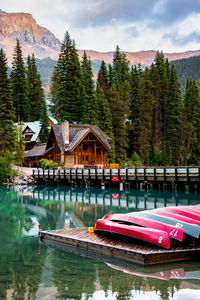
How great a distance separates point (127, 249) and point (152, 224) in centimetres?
126

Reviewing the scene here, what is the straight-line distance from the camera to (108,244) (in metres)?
12.1

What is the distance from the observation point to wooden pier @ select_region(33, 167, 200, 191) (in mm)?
32594

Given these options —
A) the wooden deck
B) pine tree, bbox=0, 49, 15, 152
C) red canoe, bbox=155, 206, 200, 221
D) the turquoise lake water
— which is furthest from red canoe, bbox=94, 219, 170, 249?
pine tree, bbox=0, 49, 15, 152

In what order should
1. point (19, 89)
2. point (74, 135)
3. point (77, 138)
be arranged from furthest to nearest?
point (19, 89), point (74, 135), point (77, 138)

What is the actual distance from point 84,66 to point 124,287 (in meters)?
70.7

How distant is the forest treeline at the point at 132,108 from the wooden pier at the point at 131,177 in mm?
14856

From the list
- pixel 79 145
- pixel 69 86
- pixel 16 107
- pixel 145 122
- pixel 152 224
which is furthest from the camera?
pixel 16 107

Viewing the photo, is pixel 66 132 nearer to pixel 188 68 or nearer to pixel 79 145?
pixel 79 145

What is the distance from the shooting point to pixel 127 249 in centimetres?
1134

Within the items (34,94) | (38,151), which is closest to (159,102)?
(38,151)

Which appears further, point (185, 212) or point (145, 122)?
point (145, 122)

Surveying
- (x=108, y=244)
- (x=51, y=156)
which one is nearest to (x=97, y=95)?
(x=51, y=156)

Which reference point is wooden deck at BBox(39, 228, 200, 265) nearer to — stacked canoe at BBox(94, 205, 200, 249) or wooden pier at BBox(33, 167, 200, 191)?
stacked canoe at BBox(94, 205, 200, 249)

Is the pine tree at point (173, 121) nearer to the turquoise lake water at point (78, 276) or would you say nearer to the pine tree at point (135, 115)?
the pine tree at point (135, 115)
